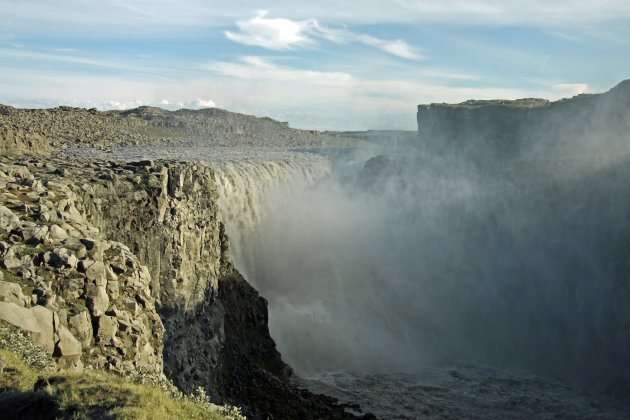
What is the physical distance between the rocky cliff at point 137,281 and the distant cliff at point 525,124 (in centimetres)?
5805

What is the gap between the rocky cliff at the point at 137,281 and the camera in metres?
13.0

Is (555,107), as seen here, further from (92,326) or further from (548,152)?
(92,326)

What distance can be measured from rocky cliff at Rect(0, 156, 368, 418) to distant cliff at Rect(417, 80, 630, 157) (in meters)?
58.0

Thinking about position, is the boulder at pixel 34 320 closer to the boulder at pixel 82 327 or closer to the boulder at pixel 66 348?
the boulder at pixel 66 348

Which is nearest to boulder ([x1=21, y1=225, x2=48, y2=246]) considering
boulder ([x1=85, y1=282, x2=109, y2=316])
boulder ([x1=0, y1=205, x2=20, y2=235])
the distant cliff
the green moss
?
boulder ([x1=0, y1=205, x2=20, y2=235])

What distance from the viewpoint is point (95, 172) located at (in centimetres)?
2503

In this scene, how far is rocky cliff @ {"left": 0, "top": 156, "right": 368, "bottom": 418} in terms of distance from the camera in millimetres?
12984

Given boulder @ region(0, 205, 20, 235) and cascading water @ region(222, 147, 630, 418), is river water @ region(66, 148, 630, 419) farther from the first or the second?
boulder @ region(0, 205, 20, 235)

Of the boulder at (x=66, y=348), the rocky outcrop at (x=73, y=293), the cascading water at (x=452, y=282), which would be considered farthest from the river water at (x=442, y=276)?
the boulder at (x=66, y=348)

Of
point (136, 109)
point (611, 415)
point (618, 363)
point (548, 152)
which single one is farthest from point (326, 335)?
point (136, 109)

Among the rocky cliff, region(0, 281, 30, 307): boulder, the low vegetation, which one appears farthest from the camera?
the rocky cliff

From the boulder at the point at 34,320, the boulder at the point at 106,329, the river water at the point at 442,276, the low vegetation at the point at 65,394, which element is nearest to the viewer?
the low vegetation at the point at 65,394

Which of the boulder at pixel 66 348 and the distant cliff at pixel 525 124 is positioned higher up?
the distant cliff at pixel 525 124

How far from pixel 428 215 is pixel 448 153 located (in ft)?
66.5
